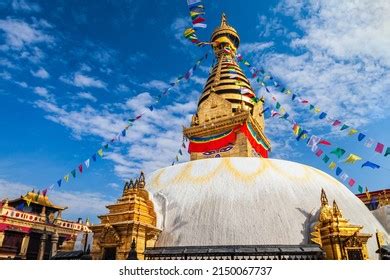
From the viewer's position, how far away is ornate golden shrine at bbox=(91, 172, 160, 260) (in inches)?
381

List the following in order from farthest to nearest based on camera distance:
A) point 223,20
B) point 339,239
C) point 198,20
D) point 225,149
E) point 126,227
Answer: point 223,20 < point 225,149 < point 198,20 < point 126,227 < point 339,239

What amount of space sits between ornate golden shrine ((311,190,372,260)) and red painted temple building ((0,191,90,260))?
14833mm

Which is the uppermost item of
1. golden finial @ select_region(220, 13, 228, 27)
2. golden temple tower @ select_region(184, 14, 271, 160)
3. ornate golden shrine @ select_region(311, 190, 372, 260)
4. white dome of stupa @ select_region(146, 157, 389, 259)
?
golden finial @ select_region(220, 13, 228, 27)

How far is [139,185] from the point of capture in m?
11.2

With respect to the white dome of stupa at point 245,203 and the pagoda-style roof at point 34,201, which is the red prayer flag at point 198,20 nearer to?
the white dome of stupa at point 245,203

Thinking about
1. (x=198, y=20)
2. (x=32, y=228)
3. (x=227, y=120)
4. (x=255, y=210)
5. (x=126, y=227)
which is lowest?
(x=126, y=227)

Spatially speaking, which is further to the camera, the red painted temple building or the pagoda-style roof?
the pagoda-style roof

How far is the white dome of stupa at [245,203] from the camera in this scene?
9328 mm

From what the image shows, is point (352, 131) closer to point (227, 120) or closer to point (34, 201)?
point (227, 120)

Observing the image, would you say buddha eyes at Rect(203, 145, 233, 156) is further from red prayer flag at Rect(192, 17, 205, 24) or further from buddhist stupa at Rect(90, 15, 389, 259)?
red prayer flag at Rect(192, 17, 205, 24)

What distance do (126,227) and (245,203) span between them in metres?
4.31

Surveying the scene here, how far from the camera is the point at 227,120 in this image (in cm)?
2027

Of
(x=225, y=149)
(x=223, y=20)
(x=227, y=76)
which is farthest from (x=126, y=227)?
(x=223, y=20)

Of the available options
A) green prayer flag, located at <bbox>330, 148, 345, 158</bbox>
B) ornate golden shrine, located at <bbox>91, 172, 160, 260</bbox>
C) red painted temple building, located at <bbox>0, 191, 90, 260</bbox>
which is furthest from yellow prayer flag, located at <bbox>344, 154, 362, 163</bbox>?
red painted temple building, located at <bbox>0, 191, 90, 260</bbox>
